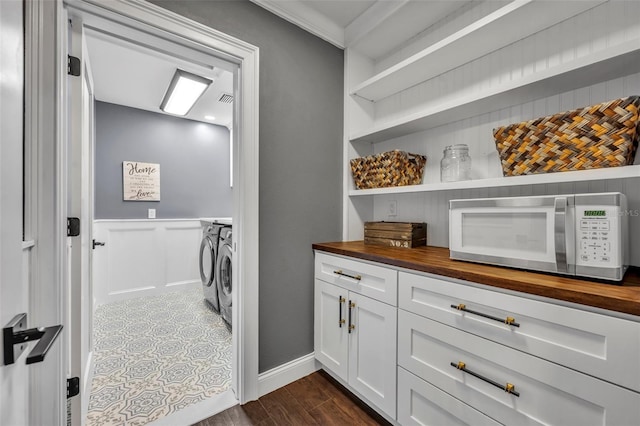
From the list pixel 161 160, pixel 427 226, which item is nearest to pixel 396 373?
pixel 427 226

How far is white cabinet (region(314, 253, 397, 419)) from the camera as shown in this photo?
1406 mm

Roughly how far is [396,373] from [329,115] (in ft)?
5.56

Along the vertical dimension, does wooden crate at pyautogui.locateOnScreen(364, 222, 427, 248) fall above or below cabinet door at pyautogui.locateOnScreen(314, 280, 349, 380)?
above

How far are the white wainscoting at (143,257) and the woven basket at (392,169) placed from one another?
115 inches

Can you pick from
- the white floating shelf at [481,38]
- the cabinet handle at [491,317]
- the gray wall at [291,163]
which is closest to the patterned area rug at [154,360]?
the gray wall at [291,163]

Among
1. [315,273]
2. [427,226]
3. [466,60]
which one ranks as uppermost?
[466,60]

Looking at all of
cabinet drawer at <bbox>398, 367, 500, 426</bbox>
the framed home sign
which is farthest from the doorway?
the framed home sign

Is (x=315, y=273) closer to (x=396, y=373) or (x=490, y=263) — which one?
(x=396, y=373)

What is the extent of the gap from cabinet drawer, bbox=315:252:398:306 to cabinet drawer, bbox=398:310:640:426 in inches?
5.2

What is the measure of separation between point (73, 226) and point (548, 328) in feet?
6.38

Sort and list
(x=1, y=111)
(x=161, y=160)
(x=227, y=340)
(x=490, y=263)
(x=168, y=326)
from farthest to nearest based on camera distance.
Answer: (x=161, y=160)
(x=168, y=326)
(x=227, y=340)
(x=490, y=263)
(x=1, y=111)

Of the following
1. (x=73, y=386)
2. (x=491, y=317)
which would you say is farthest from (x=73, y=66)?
(x=491, y=317)

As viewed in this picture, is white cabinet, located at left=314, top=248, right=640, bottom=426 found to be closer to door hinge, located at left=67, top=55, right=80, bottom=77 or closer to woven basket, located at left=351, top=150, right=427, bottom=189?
woven basket, located at left=351, top=150, right=427, bottom=189

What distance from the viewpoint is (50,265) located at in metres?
1.11
